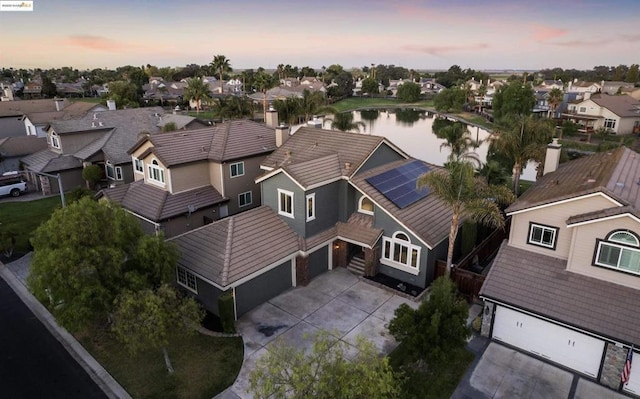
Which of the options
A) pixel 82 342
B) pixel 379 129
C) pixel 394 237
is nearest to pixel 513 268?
pixel 394 237

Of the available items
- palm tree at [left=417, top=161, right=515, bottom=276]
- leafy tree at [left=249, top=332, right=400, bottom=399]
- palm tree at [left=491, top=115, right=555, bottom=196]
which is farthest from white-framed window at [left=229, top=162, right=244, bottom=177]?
leafy tree at [left=249, top=332, right=400, bottom=399]

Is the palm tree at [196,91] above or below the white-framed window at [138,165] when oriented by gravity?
above

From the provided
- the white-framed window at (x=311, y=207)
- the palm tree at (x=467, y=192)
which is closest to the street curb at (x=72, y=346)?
the white-framed window at (x=311, y=207)

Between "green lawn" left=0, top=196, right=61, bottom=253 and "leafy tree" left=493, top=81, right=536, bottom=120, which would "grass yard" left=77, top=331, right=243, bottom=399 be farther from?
"leafy tree" left=493, top=81, right=536, bottom=120

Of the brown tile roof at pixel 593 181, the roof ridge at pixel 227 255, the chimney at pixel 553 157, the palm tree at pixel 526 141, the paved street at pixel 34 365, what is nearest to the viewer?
the paved street at pixel 34 365

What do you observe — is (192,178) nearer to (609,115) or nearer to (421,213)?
(421,213)

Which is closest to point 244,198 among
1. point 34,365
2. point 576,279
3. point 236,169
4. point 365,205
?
point 236,169

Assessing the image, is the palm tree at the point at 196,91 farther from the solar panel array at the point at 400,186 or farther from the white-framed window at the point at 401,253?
the white-framed window at the point at 401,253
